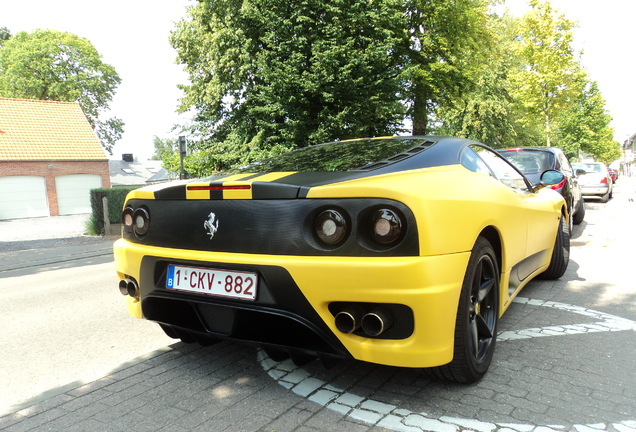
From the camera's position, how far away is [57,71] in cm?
4119

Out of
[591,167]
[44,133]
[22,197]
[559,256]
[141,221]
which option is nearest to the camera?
[141,221]

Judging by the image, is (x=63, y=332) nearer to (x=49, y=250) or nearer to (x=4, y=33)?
(x=49, y=250)

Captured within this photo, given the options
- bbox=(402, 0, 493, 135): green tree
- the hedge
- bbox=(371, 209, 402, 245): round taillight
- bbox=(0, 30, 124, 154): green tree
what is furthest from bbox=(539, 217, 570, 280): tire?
bbox=(0, 30, 124, 154): green tree

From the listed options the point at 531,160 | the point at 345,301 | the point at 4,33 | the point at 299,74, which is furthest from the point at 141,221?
the point at 4,33

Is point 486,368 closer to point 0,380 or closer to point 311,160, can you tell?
point 311,160

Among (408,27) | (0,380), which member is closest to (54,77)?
(408,27)

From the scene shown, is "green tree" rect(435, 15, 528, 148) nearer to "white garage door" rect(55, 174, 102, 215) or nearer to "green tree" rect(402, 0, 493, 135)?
"green tree" rect(402, 0, 493, 135)

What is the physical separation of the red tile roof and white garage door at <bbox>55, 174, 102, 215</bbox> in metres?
1.17

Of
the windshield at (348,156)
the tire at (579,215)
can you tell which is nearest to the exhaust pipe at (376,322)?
the windshield at (348,156)

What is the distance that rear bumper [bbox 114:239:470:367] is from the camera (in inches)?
85.5

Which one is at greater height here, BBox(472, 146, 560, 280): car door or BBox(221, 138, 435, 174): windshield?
BBox(221, 138, 435, 174): windshield

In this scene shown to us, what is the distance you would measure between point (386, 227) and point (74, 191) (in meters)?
30.4

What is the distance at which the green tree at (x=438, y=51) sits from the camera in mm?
20578

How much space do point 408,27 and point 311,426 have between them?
21.1 metres
